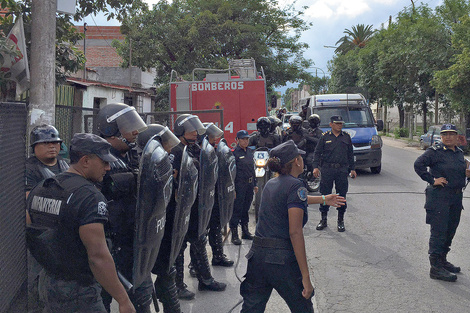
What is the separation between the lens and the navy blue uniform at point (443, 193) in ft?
18.1

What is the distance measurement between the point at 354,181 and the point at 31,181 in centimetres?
1050

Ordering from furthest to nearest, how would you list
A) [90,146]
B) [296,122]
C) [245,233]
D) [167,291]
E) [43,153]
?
[296,122], [245,233], [43,153], [167,291], [90,146]

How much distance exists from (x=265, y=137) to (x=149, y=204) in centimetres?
593

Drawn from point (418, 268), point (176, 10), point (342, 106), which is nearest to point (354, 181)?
point (342, 106)

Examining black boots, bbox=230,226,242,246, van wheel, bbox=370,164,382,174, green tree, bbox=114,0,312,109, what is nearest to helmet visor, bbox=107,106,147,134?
black boots, bbox=230,226,242,246

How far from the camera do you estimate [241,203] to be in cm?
721

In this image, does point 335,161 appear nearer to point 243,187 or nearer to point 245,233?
point 243,187

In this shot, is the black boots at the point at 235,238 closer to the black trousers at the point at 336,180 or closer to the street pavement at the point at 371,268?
the street pavement at the point at 371,268

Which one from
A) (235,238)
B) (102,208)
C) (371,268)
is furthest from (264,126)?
(102,208)

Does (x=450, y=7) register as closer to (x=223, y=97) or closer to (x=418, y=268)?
(x=223, y=97)

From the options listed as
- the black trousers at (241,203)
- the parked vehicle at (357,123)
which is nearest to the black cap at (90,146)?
the black trousers at (241,203)

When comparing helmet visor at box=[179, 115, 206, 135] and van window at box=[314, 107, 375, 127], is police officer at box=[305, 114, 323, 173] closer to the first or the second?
van window at box=[314, 107, 375, 127]

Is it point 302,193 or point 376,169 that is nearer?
point 302,193

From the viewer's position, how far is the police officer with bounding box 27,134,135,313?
259 cm
